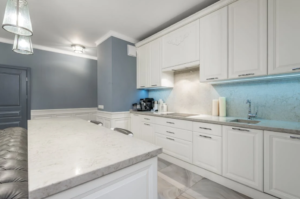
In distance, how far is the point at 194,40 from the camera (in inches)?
89.4

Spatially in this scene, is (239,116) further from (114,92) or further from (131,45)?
(131,45)

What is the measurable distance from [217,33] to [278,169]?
6.16 ft

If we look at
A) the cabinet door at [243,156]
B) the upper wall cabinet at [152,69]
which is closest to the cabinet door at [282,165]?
the cabinet door at [243,156]

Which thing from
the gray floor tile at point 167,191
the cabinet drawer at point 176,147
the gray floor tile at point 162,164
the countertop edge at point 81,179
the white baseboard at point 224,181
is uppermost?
the countertop edge at point 81,179

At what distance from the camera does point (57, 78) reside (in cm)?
397

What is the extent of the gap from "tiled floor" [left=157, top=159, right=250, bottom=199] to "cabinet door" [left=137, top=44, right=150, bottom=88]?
1.96 meters

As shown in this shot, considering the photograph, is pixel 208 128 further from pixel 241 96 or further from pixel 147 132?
pixel 147 132

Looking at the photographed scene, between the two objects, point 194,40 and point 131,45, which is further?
point 131,45

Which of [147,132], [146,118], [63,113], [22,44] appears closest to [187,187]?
[147,132]

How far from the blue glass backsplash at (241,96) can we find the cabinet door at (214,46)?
0.38 meters

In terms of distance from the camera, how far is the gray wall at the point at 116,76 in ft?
9.83

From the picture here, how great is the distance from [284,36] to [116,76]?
2.78m

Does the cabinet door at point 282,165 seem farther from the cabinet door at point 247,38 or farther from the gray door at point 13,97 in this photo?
the gray door at point 13,97

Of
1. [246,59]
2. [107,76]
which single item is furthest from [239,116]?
[107,76]
